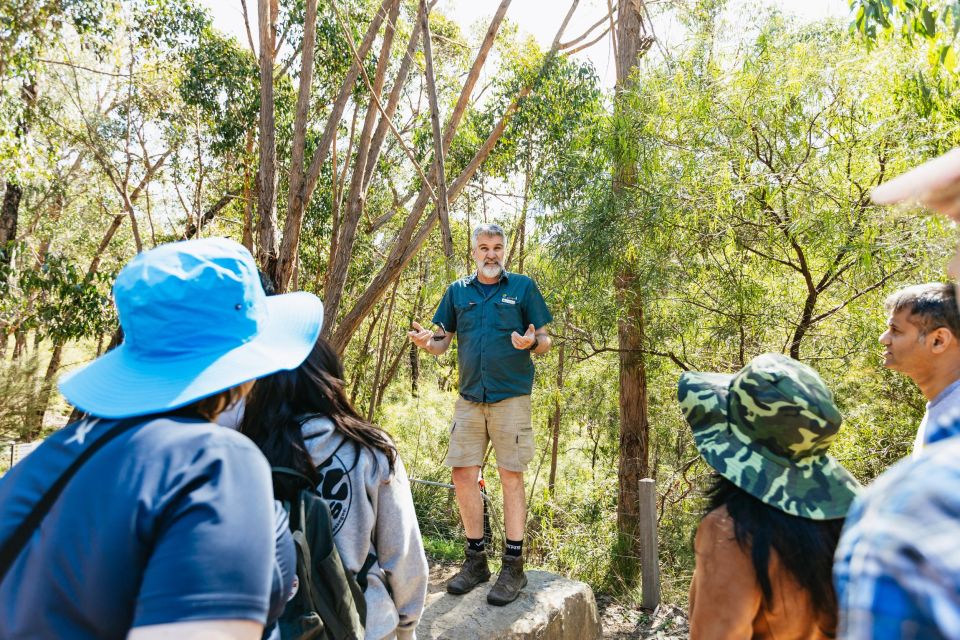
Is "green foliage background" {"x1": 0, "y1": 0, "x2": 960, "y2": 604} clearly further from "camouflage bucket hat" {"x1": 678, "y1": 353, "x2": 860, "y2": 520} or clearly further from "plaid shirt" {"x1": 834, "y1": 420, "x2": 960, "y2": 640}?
"plaid shirt" {"x1": 834, "y1": 420, "x2": 960, "y2": 640}

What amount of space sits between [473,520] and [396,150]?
12047mm

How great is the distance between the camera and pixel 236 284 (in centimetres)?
106

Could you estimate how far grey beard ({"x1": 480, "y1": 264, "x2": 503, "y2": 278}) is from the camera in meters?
3.55

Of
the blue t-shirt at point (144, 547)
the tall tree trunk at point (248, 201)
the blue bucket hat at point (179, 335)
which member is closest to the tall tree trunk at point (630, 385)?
the tall tree trunk at point (248, 201)

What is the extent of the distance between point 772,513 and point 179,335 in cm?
114

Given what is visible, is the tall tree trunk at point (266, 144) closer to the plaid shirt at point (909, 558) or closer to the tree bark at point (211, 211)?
the plaid shirt at point (909, 558)

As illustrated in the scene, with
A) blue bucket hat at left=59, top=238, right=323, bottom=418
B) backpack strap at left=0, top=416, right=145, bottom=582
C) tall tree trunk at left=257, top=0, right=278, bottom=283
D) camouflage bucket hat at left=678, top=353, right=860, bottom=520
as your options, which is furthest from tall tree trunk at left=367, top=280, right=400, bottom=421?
backpack strap at left=0, top=416, right=145, bottom=582

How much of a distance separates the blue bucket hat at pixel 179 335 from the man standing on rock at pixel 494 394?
7.53 feet

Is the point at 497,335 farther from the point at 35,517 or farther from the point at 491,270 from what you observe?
the point at 35,517

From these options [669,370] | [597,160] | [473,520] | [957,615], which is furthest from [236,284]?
[669,370]

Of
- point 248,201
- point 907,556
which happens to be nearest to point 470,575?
point 907,556

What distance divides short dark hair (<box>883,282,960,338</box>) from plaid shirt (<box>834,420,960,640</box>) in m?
2.04

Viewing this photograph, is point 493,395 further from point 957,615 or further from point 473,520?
point 957,615

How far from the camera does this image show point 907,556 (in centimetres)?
50
